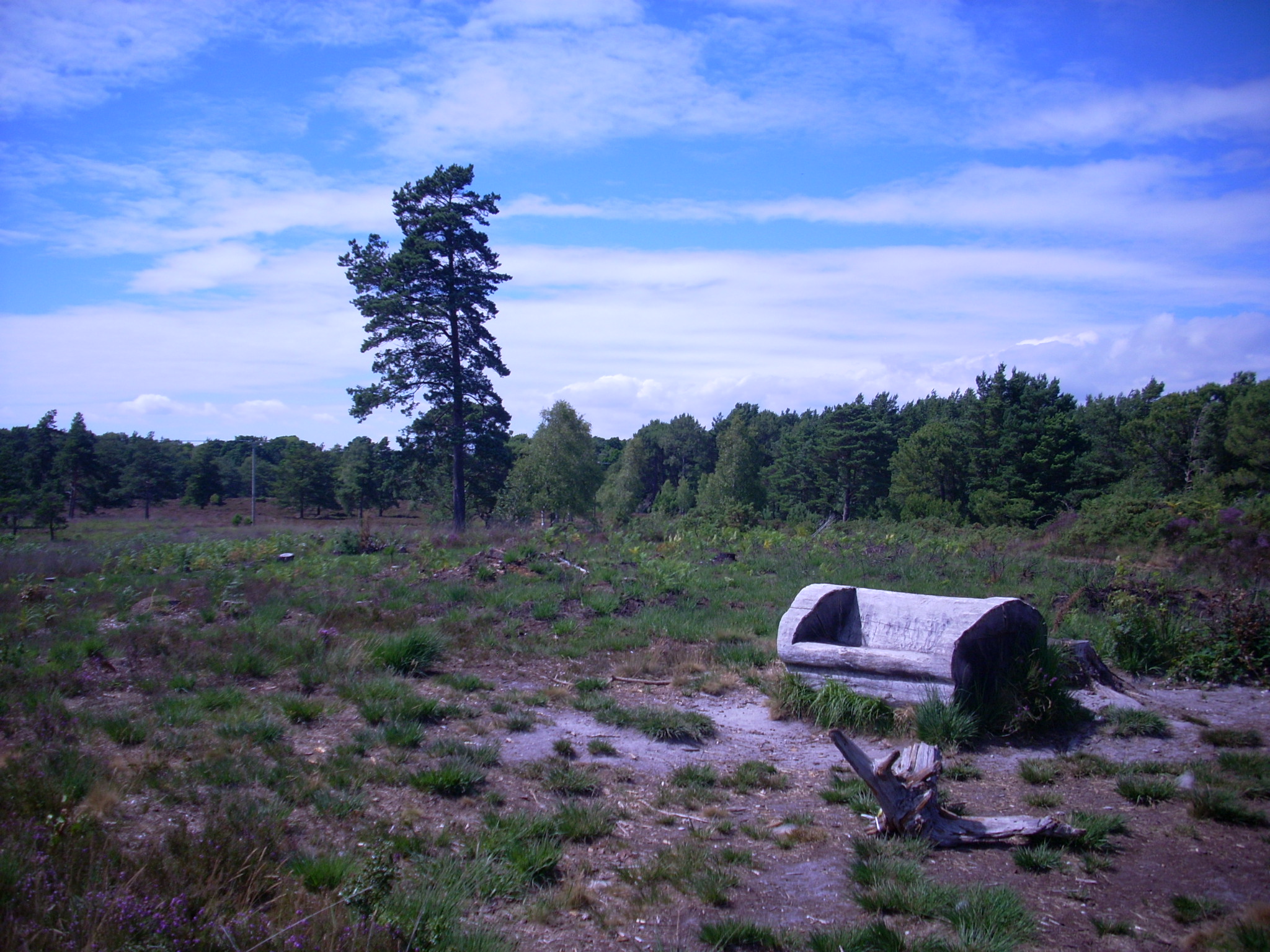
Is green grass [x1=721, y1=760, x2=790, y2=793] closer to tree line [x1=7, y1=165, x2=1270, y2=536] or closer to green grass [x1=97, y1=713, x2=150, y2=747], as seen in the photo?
green grass [x1=97, y1=713, x2=150, y2=747]

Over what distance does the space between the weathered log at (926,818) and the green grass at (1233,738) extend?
2.49m

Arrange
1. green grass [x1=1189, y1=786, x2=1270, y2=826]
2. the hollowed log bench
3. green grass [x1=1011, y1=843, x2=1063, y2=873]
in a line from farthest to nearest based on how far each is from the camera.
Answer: the hollowed log bench → green grass [x1=1189, y1=786, x2=1270, y2=826] → green grass [x1=1011, y1=843, x2=1063, y2=873]

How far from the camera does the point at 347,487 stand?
5291 centimetres

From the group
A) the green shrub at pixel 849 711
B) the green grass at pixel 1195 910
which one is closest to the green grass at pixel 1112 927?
the green grass at pixel 1195 910

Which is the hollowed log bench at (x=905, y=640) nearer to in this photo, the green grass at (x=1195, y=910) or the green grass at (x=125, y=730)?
the green grass at (x=1195, y=910)

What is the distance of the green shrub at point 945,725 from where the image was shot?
6.11 meters

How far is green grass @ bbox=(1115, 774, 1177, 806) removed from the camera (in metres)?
4.91

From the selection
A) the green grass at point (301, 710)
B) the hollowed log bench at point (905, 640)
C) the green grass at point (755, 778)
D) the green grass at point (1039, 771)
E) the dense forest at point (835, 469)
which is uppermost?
the dense forest at point (835, 469)

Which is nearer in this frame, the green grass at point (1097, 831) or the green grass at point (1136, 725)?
the green grass at point (1097, 831)

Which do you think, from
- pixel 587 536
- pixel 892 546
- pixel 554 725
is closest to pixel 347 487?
pixel 587 536

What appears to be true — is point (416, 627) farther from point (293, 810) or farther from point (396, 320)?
point (396, 320)

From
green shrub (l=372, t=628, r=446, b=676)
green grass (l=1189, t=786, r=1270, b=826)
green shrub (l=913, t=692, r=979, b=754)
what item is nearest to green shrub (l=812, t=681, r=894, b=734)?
green shrub (l=913, t=692, r=979, b=754)

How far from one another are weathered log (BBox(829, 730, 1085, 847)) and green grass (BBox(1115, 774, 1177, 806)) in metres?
0.94

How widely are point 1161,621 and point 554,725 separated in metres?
6.71
